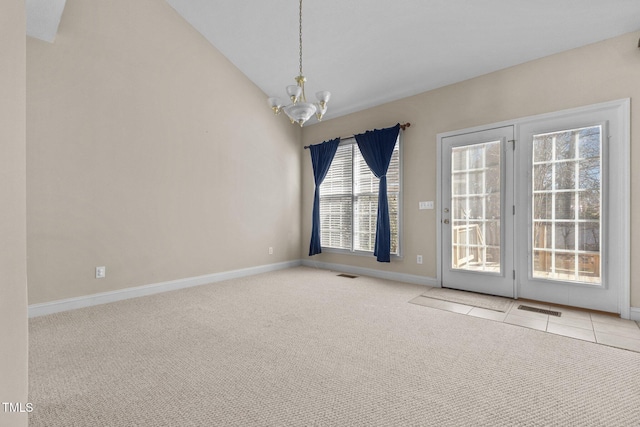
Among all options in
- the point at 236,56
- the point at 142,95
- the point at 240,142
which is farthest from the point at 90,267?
the point at 236,56

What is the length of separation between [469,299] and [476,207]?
3.85 feet

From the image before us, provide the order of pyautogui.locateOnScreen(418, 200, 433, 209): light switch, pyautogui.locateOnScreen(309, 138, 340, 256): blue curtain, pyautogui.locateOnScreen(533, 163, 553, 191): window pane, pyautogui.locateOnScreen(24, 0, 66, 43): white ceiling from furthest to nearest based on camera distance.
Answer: pyautogui.locateOnScreen(309, 138, 340, 256): blue curtain < pyautogui.locateOnScreen(418, 200, 433, 209): light switch < pyautogui.locateOnScreen(533, 163, 553, 191): window pane < pyautogui.locateOnScreen(24, 0, 66, 43): white ceiling

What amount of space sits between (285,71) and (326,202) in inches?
90.8

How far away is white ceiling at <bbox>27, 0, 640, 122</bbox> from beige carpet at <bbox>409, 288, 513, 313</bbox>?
282 cm

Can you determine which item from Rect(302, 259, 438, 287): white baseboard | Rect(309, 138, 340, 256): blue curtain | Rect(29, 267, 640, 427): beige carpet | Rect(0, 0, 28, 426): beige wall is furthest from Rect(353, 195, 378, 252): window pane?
Rect(0, 0, 28, 426): beige wall

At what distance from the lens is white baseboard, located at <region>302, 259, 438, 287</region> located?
4.30 m

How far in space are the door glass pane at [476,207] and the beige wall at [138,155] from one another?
303cm

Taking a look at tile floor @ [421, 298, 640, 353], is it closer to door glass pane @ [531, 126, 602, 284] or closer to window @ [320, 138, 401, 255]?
door glass pane @ [531, 126, 602, 284]

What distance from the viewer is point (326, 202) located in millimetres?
5590

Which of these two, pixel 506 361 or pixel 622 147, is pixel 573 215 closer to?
Answer: pixel 622 147

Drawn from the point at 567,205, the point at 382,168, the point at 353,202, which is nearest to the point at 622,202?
the point at 567,205

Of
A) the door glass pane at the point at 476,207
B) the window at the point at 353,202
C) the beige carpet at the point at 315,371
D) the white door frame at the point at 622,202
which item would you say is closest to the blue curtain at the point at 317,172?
the window at the point at 353,202

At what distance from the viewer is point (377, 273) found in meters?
4.83

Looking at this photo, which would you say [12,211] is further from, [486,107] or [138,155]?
[486,107]
